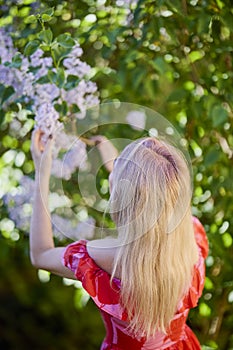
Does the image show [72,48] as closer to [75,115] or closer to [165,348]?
[75,115]

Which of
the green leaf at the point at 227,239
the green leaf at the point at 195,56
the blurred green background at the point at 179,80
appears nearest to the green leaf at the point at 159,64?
the blurred green background at the point at 179,80

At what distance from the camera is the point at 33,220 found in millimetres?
1665

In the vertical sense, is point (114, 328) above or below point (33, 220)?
below

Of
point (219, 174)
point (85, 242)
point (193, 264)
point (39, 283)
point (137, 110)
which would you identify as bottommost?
point (39, 283)

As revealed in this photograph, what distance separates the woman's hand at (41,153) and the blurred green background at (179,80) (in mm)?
286

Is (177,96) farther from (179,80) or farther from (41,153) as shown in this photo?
(41,153)

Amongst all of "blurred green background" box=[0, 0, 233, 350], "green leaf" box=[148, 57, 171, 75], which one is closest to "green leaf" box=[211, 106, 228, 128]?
"blurred green background" box=[0, 0, 233, 350]

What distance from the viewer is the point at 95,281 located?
1.57 m

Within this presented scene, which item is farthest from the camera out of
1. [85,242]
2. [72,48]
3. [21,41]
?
[21,41]

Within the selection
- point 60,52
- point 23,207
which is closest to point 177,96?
point 60,52

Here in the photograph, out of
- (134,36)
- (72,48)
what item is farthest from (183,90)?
(72,48)

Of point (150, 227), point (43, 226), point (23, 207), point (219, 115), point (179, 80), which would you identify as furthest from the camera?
point (179, 80)

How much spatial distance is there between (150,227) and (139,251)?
0.18ft

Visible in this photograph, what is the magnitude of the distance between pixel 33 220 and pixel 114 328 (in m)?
0.29
